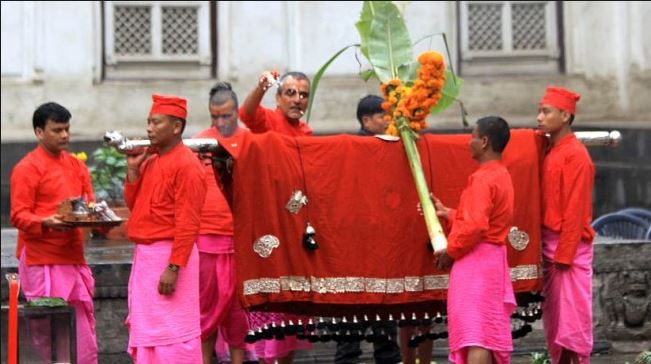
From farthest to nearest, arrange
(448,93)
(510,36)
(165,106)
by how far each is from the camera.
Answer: (510,36) < (448,93) < (165,106)

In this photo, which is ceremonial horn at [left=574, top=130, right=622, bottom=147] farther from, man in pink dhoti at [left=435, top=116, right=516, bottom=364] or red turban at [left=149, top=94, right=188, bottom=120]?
red turban at [left=149, top=94, right=188, bottom=120]

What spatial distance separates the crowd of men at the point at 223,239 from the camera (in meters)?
8.99

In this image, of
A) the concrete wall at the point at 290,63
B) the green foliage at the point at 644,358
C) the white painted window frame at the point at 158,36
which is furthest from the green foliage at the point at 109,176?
the green foliage at the point at 644,358

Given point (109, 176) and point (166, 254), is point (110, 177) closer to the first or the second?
point (109, 176)

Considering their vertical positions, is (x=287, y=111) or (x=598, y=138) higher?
(x=287, y=111)

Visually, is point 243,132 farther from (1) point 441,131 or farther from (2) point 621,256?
(1) point 441,131

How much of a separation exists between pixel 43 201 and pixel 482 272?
2.60m

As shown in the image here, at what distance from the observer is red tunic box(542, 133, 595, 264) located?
961cm

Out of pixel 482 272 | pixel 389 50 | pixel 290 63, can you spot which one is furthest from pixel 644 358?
pixel 290 63

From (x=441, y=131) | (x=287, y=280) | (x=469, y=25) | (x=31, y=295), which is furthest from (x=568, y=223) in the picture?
(x=469, y=25)

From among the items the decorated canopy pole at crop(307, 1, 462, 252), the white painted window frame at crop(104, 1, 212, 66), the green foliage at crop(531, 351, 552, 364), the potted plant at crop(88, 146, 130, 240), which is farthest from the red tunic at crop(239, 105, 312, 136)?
the white painted window frame at crop(104, 1, 212, 66)

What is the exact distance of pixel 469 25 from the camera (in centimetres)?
1762

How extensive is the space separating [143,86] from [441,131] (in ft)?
9.70

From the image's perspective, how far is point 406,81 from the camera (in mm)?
9914
